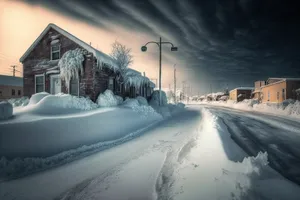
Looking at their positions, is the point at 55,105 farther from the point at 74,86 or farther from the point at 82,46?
the point at 82,46

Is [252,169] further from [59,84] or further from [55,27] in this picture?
[55,27]

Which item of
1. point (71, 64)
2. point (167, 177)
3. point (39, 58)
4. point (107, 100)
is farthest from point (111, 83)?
point (167, 177)

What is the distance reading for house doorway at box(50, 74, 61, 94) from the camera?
42.7ft

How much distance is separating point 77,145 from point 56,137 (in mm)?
824

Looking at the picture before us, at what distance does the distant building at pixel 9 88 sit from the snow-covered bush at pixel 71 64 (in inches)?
1299

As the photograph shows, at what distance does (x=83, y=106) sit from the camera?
368 inches

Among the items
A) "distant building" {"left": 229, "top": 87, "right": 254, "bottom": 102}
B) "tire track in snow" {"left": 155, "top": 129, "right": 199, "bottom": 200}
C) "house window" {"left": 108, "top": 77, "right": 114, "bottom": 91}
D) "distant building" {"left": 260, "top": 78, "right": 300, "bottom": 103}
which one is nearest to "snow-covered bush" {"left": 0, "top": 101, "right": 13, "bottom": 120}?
"tire track in snow" {"left": 155, "top": 129, "right": 199, "bottom": 200}

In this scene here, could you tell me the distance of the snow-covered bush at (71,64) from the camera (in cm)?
1172

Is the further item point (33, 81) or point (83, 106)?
point (33, 81)

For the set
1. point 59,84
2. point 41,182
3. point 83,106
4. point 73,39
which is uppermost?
point 73,39

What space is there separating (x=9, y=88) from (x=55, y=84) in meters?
32.2

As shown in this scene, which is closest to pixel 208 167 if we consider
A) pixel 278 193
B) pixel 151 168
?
pixel 278 193

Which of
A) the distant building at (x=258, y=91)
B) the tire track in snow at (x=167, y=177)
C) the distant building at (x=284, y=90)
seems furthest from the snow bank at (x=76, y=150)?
the distant building at (x=258, y=91)

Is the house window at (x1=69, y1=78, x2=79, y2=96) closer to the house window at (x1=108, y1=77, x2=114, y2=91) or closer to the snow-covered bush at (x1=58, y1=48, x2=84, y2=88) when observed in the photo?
the snow-covered bush at (x1=58, y1=48, x2=84, y2=88)
